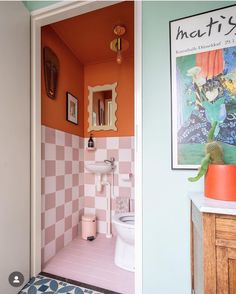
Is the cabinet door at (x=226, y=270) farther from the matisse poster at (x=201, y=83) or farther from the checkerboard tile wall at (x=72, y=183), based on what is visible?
the checkerboard tile wall at (x=72, y=183)

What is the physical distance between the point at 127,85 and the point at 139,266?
1875 millimetres

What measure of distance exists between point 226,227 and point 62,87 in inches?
75.4

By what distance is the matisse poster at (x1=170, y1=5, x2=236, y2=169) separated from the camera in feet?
3.23

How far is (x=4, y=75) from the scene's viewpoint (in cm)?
119

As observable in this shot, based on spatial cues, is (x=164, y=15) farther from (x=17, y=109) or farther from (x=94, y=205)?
(x=94, y=205)

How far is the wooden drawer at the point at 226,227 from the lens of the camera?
63cm

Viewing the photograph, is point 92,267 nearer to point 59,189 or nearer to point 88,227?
point 88,227

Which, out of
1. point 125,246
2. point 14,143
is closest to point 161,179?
point 125,246

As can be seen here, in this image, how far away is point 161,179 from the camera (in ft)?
3.66

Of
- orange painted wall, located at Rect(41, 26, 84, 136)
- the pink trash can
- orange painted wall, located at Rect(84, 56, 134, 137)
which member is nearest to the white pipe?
the pink trash can

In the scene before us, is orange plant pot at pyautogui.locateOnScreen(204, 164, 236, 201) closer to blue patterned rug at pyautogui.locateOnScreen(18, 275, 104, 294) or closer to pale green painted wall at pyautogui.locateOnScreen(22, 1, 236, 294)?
pale green painted wall at pyautogui.locateOnScreen(22, 1, 236, 294)

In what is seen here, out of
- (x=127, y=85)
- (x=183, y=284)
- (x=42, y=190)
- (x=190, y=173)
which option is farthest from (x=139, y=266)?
(x=127, y=85)

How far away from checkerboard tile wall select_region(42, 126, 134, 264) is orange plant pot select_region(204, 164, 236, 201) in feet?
4.38

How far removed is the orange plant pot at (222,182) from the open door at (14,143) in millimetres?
1153
